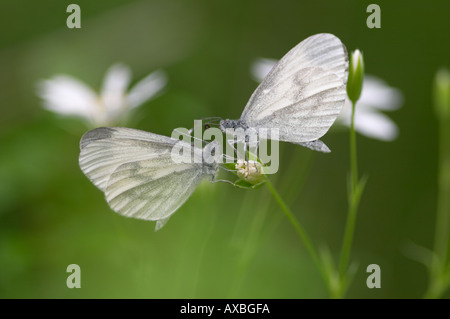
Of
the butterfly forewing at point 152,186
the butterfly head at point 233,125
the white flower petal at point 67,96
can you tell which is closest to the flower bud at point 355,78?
the butterfly head at point 233,125

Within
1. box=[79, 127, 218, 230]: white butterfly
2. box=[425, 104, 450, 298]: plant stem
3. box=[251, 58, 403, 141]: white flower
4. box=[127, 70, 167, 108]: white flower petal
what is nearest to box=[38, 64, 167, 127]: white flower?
box=[127, 70, 167, 108]: white flower petal

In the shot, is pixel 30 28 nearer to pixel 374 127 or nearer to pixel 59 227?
pixel 59 227

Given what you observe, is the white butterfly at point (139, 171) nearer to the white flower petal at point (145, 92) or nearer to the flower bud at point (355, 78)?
the flower bud at point (355, 78)

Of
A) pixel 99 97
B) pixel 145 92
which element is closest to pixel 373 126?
pixel 145 92

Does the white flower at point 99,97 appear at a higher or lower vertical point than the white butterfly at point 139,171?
higher

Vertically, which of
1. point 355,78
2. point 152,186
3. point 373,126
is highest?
point 373,126

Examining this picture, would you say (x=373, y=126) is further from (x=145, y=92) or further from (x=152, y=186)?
(x=152, y=186)
